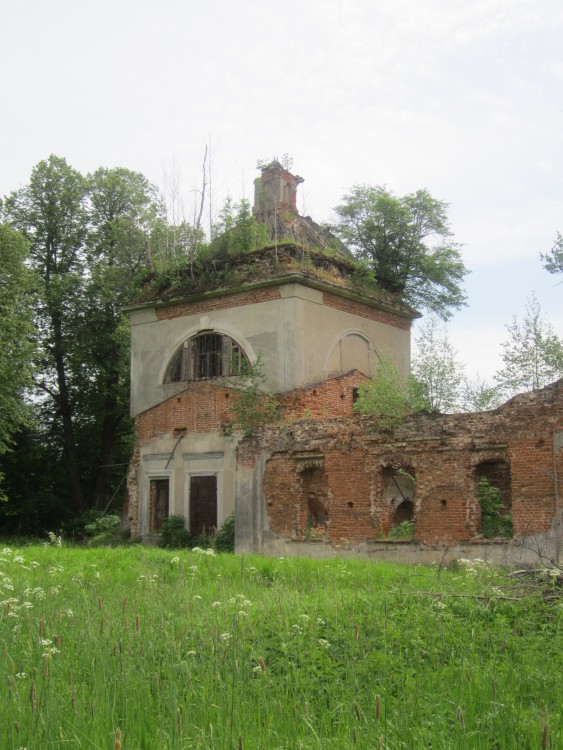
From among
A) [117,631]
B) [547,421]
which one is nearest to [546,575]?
[117,631]

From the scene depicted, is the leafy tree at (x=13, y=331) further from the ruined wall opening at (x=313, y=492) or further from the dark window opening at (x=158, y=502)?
the ruined wall opening at (x=313, y=492)

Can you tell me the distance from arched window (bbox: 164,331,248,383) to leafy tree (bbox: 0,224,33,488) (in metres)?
5.11

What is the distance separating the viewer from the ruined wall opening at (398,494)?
58.9 ft

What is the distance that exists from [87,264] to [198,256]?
10074 millimetres

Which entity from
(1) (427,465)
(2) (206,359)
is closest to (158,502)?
(2) (206,359)

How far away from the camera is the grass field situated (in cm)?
471

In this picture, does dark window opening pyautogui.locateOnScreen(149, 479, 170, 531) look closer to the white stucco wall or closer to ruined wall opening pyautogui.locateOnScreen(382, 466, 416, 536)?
the white stucco wall

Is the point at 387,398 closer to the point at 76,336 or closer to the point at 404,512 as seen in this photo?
the point at 404,512

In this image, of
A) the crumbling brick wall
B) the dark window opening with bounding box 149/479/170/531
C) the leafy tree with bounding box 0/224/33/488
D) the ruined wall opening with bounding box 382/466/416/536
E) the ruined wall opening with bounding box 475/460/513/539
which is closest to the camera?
the crumbling brick wall

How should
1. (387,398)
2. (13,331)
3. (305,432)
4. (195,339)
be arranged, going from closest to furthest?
(305,432), (387,398), (195,339), (13,331)

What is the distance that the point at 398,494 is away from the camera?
62.2ft

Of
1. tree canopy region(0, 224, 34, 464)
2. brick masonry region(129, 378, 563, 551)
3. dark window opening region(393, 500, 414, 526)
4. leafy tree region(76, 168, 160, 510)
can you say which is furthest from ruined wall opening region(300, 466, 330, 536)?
leafy tree region(76, 168, 160, 510)

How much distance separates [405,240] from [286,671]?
24744 mm

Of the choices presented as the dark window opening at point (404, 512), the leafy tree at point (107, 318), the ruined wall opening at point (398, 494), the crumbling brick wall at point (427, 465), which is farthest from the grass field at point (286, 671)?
the leafy tree at point (107, 318)
